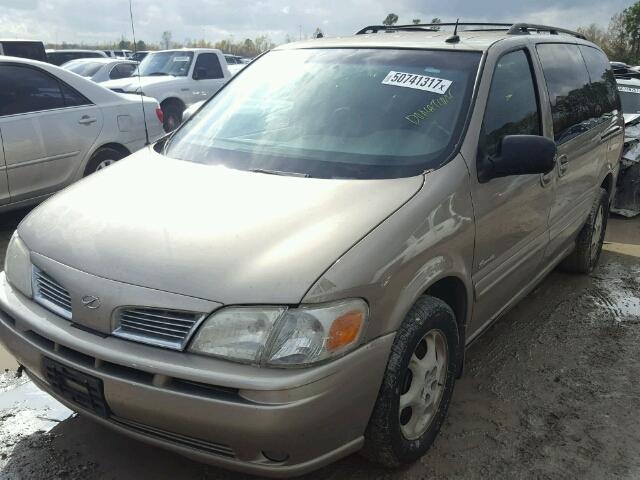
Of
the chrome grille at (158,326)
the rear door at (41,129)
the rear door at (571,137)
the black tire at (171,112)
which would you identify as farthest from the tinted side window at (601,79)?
the black tire at (171,112)

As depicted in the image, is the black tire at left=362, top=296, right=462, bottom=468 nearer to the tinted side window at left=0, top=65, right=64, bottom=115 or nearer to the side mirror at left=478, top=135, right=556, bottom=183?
the side mirror at left=478, top=135, right=556, bottom=183

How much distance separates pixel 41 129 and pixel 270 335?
4.48 meters

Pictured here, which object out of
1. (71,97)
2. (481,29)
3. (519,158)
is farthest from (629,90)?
(71,97)

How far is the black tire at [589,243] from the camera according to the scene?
15.1ft

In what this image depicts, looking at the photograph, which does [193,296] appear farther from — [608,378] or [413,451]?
[608,378]

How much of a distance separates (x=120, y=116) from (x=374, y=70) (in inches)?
157

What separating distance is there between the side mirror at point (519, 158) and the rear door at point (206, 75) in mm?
10498

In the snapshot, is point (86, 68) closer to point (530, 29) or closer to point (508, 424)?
point (530, 29)

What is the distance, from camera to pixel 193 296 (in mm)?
2041

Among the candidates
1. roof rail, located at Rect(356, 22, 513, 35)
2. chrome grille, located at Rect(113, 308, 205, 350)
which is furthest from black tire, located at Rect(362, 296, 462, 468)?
roof rail, located at Rect(356, 22, 513, 35)

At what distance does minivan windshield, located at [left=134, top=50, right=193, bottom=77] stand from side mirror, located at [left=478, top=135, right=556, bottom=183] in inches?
425

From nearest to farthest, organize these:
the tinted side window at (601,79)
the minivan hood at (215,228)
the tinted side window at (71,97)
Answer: the minivan hood at (215,228), the tinted side window at (601,79), the tinted side window at (71,97)

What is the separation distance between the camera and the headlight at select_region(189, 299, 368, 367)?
199cm

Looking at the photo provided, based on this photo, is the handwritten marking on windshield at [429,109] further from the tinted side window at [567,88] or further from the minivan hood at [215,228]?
the tinted side window at [567,88]
